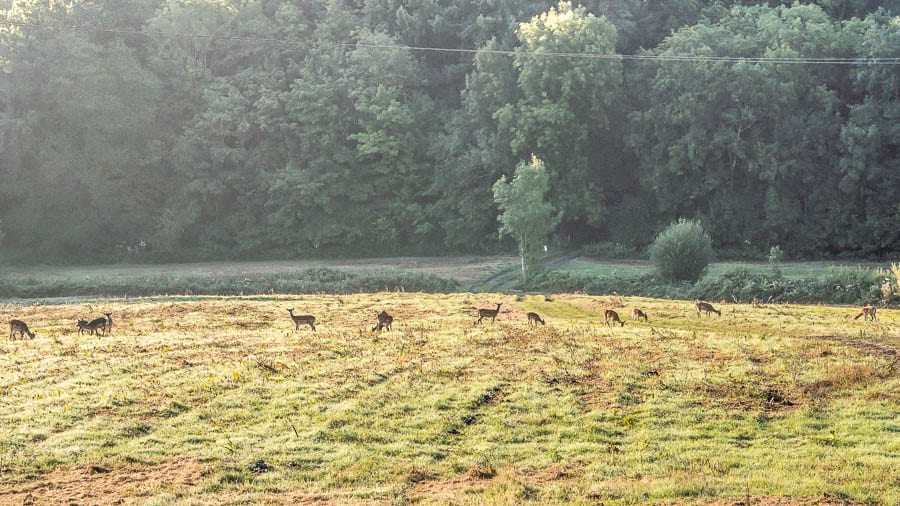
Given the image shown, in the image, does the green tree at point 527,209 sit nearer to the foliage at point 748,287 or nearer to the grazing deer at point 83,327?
the foliage at point 748,287

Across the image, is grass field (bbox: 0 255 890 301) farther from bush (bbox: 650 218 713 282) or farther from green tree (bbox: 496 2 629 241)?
green tree (bbox: 496 2 629 241)

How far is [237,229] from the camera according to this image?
67.2m

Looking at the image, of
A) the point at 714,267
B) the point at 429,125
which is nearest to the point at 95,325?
the point at 714,267

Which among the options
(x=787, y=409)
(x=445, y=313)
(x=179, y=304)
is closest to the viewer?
(x=787, y=409)

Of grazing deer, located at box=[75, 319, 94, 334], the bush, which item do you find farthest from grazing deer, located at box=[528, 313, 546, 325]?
the bush

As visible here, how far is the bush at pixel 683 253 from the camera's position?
42.4 metres

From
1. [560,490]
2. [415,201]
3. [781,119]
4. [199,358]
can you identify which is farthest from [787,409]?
[415,201]

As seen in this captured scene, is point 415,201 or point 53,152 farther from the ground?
point 53,152

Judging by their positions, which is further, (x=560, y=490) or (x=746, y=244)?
(x=746, y=244)

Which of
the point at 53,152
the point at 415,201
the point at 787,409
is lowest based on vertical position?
the point at 787,409

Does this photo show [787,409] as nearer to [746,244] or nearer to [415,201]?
[746,244]

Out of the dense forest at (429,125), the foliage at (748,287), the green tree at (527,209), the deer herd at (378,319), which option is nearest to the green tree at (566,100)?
the dense forest at (429,125)

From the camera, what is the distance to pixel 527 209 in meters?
46.9

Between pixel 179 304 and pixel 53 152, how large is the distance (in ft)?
111
